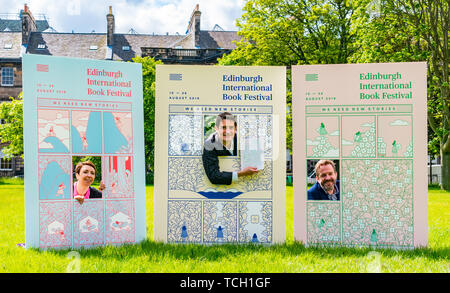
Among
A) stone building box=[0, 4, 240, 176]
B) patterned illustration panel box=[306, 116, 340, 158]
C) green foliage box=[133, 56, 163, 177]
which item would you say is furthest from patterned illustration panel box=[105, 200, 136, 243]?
stone building box=[0, 4, 240, 176]

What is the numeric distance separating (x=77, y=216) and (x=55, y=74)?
1501 millimetres

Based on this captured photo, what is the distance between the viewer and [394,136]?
478cm

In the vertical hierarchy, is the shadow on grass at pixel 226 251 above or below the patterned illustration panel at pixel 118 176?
below

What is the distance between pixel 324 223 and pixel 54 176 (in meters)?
2.87

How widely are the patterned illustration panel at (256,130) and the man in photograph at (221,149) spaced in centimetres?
8

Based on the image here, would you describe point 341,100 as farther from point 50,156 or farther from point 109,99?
point 50,156

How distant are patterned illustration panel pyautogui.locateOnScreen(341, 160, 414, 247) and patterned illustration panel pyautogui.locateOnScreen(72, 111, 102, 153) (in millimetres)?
2636

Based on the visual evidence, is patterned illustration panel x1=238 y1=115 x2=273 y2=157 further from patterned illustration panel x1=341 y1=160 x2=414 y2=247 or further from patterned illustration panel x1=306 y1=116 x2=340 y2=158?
patterned illustration panel x1=341 y1=160 x2=414 y2=247

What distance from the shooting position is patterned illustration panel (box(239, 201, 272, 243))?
488 cm

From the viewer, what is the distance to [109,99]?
4875mm

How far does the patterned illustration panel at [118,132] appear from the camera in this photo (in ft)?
15.9

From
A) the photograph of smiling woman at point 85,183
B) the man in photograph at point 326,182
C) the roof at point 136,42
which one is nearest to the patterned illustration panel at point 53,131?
the photograph of smiling woman at point 85,183

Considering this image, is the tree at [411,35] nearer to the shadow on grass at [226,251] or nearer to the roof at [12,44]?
the shadow on grass at [226,251]
